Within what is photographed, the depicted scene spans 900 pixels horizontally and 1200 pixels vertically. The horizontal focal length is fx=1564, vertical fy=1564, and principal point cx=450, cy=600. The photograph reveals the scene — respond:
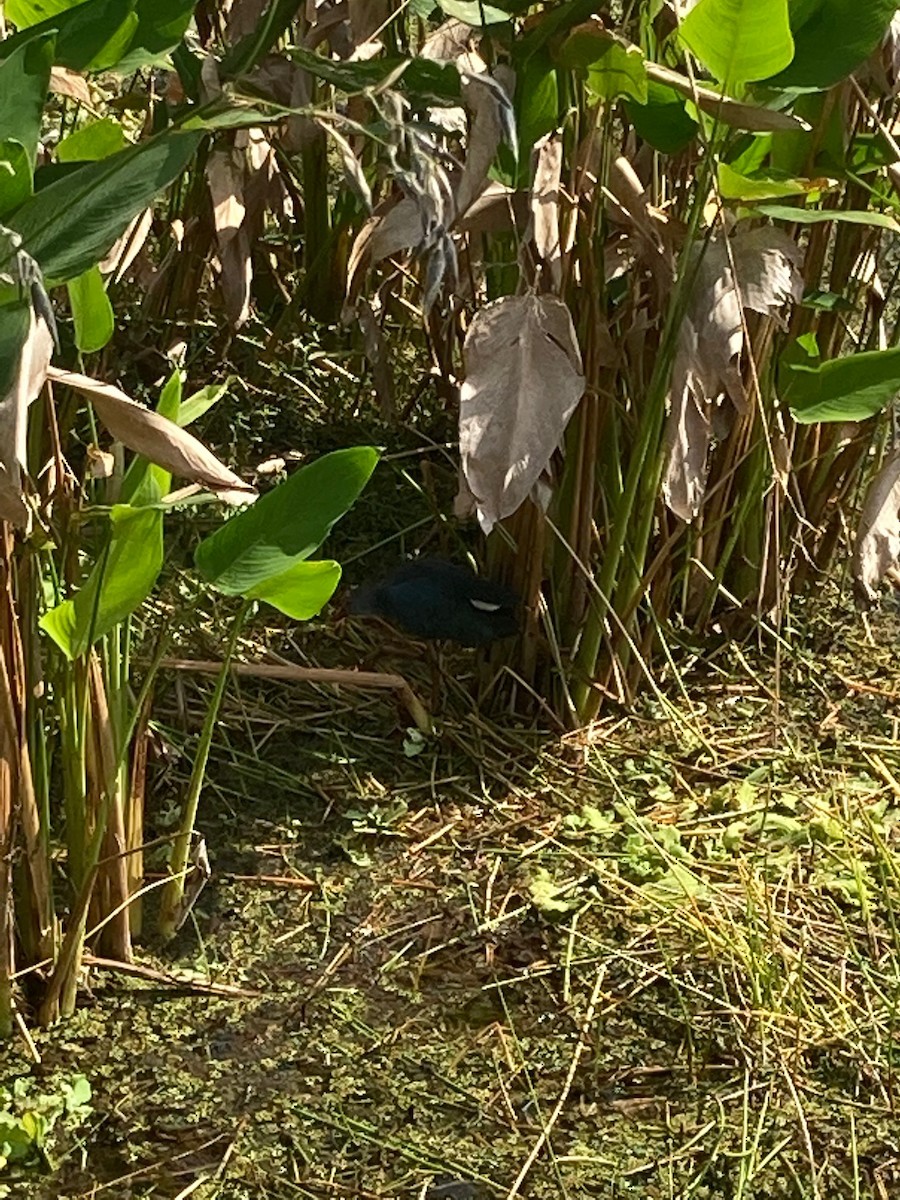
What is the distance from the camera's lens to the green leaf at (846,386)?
1.43m

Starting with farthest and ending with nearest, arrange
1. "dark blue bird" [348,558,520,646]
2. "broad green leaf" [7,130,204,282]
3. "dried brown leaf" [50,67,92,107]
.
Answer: "dark blue bird" [348,558,520,646] → "dried brown leaf" [50,67,92,107] → "broad green leaf" [7,130,204,282]

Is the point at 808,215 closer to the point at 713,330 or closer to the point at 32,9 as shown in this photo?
the point at 713,330

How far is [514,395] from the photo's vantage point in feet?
4.46

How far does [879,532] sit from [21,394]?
93 centimetres

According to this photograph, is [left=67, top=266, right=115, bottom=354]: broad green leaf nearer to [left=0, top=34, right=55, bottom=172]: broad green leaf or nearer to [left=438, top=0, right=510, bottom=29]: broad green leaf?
[left=0, top=34, right=55, bottom=172]: broad green leaf

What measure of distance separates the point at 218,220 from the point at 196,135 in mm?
769

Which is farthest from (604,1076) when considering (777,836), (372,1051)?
(777,836)

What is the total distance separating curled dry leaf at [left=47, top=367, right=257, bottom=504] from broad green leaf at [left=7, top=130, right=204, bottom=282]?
8 cm

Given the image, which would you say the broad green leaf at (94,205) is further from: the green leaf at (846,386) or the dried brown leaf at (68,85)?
the green leaf at (846,386)

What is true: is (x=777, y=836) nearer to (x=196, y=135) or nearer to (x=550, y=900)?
(x=550, y=900)

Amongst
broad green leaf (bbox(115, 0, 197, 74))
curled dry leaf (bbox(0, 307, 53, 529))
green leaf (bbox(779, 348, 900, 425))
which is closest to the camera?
curled dry leaf (bbox(0, 307, 53, 529))

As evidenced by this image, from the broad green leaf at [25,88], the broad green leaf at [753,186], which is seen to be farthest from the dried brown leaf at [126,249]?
the broad green leaf at [753,186]

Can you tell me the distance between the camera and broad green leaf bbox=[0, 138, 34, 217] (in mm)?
937

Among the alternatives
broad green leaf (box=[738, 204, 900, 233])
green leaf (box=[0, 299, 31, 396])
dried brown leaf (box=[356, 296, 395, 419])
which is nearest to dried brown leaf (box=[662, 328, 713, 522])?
broad green leaf (box=[738, 204, 900, 233])
